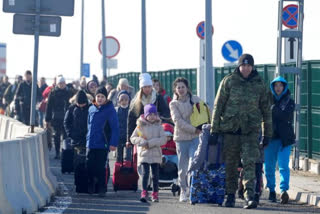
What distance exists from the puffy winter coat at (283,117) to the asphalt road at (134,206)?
3.12ft

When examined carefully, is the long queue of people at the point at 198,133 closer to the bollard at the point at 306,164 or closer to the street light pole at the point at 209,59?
the bollard at the point at 306,164

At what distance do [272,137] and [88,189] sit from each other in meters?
2.90

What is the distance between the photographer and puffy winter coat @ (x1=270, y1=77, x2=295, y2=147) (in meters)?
16.1

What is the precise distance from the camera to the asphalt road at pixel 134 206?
14356 millimetres

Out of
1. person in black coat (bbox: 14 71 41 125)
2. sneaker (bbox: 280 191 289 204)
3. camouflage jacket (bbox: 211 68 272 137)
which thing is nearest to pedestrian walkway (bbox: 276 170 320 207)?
sneaker (bbox: 280 191 289 204)

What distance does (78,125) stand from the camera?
1859 cm

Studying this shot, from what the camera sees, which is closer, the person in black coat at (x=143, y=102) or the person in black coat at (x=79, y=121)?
the person in black coat at (x=143, y=102)

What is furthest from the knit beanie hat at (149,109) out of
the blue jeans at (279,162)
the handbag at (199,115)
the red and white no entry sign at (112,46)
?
the red and white no entry sign at (112,46)

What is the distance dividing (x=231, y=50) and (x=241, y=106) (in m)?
12.8

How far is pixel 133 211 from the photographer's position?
14305 millimetres

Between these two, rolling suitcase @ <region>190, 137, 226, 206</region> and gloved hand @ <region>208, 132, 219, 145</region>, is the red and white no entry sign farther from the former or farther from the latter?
gloved hand @ <region>208, 132, 219, 145</region>

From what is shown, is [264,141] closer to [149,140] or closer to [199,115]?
[199,115]

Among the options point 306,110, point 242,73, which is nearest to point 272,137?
point 242,73

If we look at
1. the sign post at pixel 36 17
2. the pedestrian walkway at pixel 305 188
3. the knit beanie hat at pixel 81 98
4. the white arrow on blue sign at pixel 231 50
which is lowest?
the pedestrian walkway at pixel 305 188
